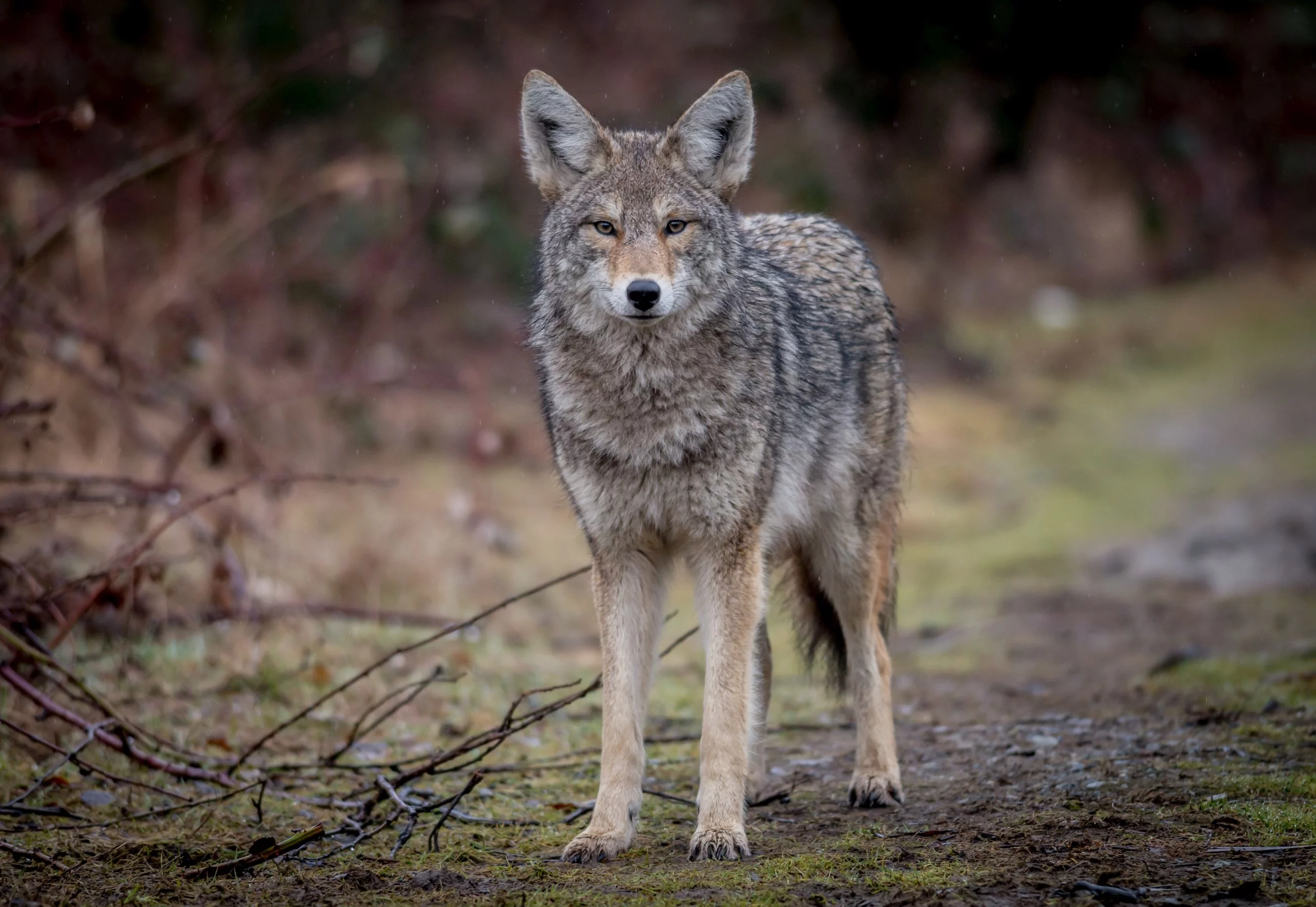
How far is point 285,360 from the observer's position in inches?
423

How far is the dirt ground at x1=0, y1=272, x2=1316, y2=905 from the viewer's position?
373cm

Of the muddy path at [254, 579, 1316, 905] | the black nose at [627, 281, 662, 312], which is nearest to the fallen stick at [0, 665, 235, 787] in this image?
the muddy path at [254, 579, 1316, 905]

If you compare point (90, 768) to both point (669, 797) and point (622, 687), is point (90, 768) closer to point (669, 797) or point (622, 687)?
point (622, 687)

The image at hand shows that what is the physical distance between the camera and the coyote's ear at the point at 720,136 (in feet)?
15.2

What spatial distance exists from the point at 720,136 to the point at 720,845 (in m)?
2.41

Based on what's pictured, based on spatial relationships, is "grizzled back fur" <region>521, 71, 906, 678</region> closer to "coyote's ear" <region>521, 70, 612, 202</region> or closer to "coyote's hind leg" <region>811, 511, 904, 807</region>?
"coyote's ear" <region>521, 70, 612, 202</region>

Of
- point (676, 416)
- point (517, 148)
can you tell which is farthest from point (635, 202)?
point (517, 148)

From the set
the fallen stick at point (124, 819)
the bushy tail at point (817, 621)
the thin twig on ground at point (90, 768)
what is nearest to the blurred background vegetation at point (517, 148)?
the thin twig on ground at point (90, 768)

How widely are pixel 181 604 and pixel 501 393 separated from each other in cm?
564

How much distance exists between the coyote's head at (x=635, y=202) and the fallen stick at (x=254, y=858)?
6.07 ft

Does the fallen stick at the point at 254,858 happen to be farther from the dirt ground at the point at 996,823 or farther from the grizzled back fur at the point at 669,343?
the grizzled back fur at the point at 669,343

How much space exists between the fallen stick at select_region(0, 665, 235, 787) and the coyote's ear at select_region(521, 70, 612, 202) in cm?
237

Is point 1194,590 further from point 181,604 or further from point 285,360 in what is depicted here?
point 285,360

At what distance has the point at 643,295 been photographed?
166 inches
